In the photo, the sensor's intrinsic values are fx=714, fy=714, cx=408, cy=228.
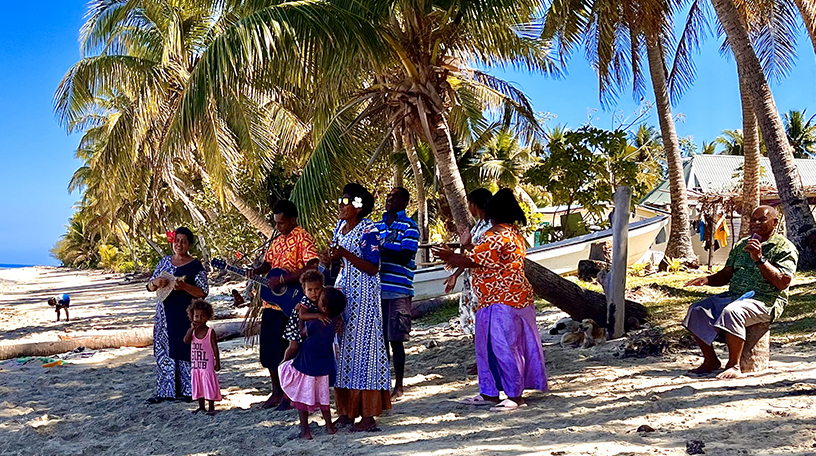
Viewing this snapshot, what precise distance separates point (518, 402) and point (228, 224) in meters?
13.9

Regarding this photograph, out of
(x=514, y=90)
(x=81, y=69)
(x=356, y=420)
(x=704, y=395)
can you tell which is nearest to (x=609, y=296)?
(x=704, y=395)

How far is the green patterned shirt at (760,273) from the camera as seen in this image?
501cm

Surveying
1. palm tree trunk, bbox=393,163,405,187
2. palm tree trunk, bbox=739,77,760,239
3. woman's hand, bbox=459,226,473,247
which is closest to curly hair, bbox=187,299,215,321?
woman's hand, bbox=459,226,473,247

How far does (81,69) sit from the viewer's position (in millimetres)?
14430

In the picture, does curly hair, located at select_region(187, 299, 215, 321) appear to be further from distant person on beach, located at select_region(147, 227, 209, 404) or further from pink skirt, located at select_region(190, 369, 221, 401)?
pink skirt, located at select_region(190, 369, 221, 401)

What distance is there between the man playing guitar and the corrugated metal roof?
20.1 meters

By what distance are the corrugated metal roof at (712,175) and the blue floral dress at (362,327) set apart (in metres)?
20.4

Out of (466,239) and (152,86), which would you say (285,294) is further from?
(152,86)

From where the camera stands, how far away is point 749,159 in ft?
42.1

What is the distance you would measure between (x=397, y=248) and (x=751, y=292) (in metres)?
2.57

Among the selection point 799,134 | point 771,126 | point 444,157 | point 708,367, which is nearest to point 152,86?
point 444,157

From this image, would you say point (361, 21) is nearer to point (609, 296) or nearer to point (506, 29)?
point (506, 29)

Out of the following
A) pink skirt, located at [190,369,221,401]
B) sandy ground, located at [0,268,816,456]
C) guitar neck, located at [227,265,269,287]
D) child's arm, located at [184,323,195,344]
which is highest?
guitar neck, located at [227,265,269,287]

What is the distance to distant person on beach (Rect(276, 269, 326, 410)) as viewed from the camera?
15.0ft
